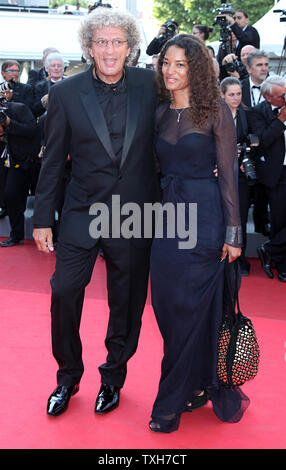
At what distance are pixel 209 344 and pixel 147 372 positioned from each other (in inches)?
26.7

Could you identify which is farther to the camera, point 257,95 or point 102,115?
point 257,95

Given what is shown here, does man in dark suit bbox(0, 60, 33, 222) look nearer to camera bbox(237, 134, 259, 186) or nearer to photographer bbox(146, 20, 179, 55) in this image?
photographer bbox(146, 20, 179, 55)

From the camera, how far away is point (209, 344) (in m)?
3.04

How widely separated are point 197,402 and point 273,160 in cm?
306

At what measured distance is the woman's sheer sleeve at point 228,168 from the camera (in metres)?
2.81

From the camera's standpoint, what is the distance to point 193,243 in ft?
9.50

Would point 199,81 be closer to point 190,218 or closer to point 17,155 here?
point 190,218

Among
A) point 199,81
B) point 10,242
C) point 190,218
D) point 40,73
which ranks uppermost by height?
point 199,81

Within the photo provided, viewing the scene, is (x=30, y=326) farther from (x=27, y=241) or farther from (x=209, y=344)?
(x=27, y=241)

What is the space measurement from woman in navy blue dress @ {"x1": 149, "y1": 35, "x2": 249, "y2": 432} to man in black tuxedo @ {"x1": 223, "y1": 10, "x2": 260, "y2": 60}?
4.38 meters

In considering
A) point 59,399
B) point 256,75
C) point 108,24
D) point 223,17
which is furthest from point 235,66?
point 59,399

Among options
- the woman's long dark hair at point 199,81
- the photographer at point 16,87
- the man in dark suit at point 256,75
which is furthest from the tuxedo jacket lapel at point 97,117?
the photographer at point 16,87

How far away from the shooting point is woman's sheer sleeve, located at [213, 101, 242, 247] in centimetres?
281

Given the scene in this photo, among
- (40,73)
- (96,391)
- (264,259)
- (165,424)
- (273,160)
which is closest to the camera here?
(165,424)
